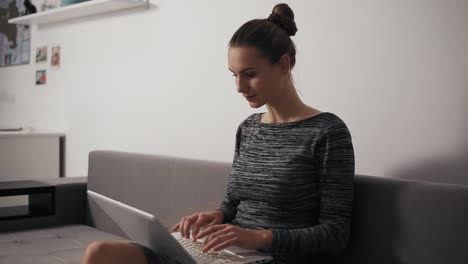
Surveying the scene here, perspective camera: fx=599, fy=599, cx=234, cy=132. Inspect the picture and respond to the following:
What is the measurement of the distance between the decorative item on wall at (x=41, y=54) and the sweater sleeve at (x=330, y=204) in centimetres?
288

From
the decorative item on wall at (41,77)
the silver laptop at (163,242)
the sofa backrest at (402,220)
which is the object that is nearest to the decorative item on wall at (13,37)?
the decorative item on wall at (41,77)

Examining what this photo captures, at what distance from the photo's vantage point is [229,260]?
1409mm

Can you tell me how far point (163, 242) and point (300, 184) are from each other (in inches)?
15.5

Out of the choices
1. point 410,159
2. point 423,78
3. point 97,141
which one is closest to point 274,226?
point 410,159

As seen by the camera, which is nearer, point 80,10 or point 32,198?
point 32,198

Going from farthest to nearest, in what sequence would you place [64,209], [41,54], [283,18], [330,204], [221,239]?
[41,54], [64,209], [283,18], [330,204], [221,239]

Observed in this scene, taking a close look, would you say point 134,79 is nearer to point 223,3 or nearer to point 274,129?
point 223,3

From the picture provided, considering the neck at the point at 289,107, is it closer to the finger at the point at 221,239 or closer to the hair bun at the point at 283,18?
the hair bun at the point at 283,18

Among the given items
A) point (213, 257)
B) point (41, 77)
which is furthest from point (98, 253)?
point (41, 77)

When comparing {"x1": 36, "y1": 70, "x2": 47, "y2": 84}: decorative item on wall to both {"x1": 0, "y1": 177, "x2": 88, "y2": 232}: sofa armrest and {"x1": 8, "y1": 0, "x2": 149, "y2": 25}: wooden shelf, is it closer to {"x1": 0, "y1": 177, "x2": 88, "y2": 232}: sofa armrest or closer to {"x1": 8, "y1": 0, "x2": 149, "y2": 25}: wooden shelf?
{"x1": 8, "y1": 0, "x2": 149, "y2": 25}: wooden shelf

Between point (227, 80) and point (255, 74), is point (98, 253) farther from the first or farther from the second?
point (227, 80)

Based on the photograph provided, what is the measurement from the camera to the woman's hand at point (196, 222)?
157 cm

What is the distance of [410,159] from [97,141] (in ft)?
6.74

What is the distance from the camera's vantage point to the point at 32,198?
8.91 ft
